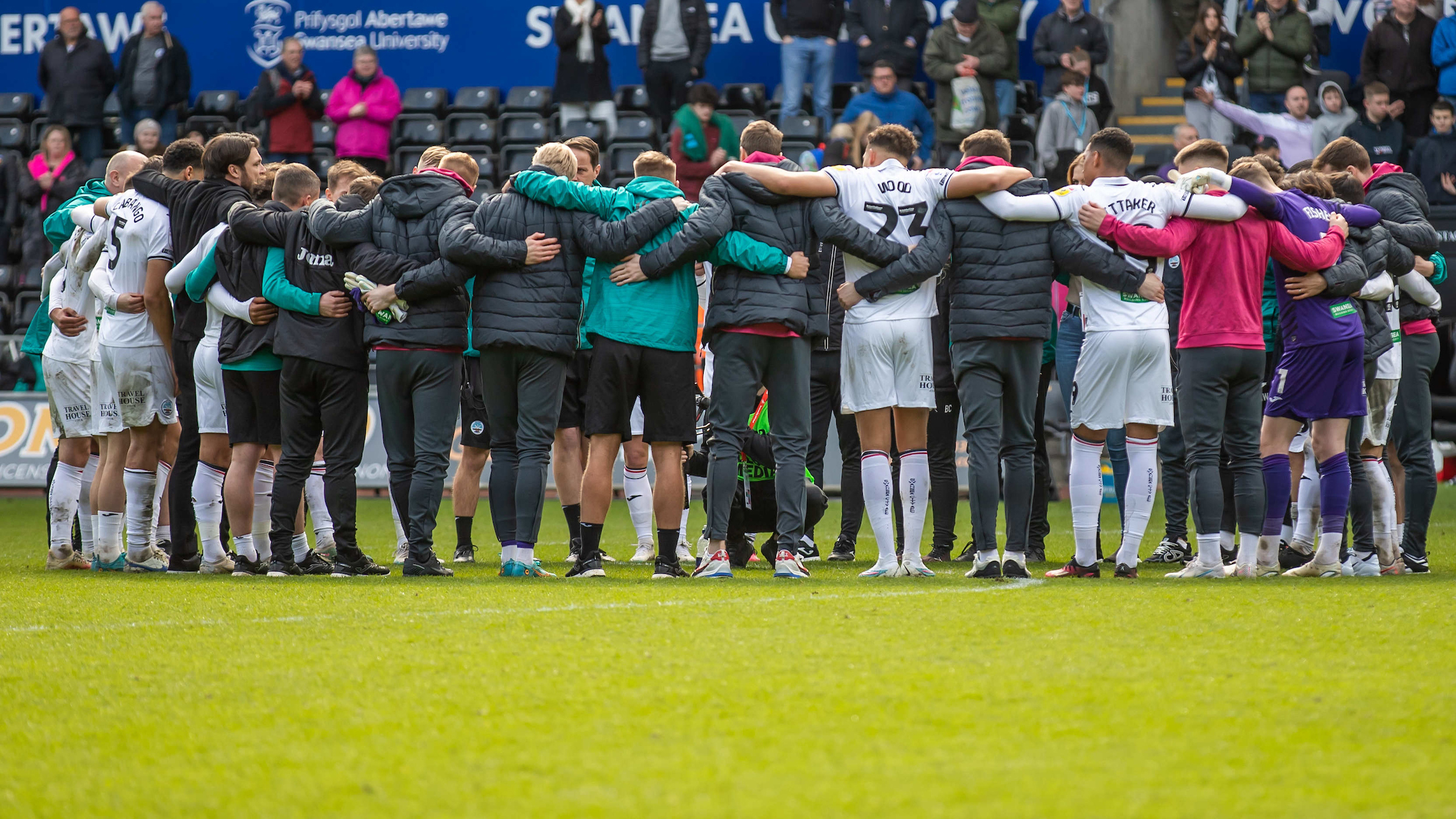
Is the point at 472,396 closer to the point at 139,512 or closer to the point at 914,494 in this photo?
the point at 139,512

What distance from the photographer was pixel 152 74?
1684 cm

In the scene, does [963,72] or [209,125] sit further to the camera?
[209,125]

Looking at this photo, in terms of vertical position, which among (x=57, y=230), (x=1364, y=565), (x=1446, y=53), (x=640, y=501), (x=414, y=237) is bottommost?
(x=1364, y=565)

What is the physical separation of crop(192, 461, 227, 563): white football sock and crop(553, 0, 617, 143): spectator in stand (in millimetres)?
9582

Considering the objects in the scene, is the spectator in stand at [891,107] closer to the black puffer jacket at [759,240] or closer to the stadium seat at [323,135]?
the stadium seat at [323,135]

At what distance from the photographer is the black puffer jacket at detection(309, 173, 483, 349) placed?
6.67 meters

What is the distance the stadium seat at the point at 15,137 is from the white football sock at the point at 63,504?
11444 mm

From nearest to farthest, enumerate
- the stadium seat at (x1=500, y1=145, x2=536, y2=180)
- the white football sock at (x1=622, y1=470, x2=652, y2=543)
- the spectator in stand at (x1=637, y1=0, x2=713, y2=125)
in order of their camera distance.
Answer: the white football sock at (x1=622, y1=470, x2=652, y2=543) < the spectator in stand at (x1=637, y1=0, x2=713, y2=125) < the stadium seat at (x1=500, y1=145, x2=536, y2=180)

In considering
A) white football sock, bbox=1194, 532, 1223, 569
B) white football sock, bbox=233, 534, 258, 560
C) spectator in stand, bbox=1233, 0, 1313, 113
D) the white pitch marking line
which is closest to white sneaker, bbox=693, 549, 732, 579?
the white pitch marking line

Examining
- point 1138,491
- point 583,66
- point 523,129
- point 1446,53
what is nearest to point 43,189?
point 523,129

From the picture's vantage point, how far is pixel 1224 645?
4.47 m

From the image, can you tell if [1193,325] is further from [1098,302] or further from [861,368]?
[861,368]

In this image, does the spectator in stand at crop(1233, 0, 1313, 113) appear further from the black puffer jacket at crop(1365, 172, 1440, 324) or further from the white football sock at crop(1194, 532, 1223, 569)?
the white football sock at crop(1194, 532, 1223, 569)

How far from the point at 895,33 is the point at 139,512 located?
10464 millimetres
